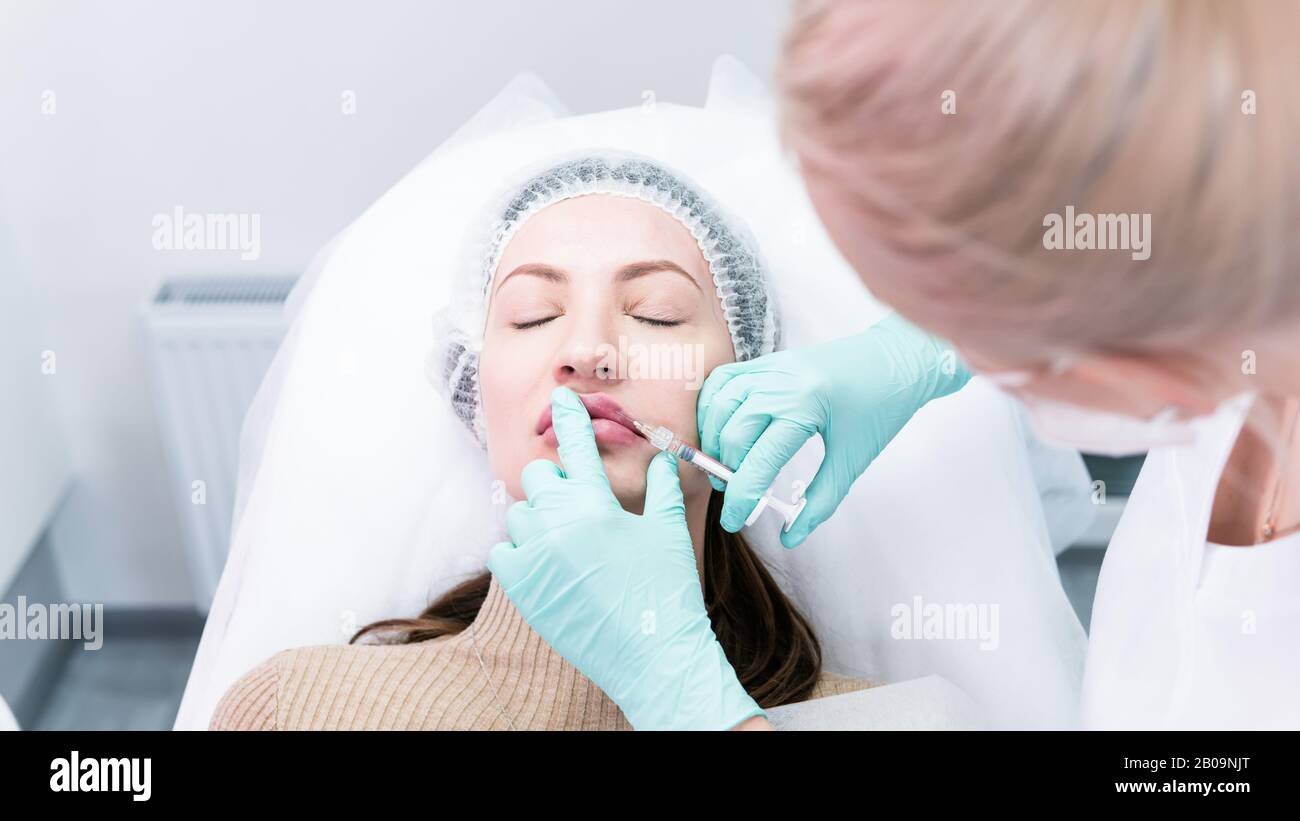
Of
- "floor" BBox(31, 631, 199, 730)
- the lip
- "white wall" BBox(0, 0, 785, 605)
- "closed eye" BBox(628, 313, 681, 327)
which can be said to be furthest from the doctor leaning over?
"floor" BBox(31, 631, 199, 730)

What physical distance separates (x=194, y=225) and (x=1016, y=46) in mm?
1466

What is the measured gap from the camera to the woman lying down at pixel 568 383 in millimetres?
1168

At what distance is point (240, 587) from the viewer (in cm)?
146

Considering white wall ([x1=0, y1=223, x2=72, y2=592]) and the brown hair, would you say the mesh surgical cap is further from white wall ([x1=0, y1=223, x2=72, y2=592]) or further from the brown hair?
white wall ([x1=0, y1=223, x2=72, y2=592])

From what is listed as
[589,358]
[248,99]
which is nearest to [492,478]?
[589,358]

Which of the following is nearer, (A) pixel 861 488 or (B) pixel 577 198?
(B) pixel 577 198

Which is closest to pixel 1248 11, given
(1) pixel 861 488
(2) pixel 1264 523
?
(2) pixel 1264 523

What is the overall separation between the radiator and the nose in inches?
30.4

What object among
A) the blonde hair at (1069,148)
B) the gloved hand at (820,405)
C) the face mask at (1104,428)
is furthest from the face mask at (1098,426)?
the gloved hand at (820,405)

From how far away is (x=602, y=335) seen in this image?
3.82ft

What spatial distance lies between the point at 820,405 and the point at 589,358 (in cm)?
28

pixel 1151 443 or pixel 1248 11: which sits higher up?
pixel 1248 11
